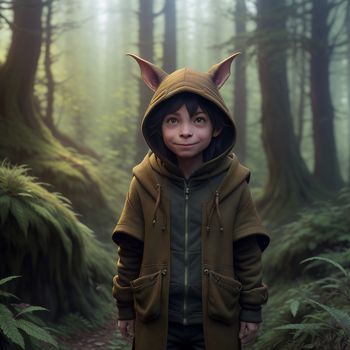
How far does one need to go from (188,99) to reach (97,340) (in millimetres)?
3820

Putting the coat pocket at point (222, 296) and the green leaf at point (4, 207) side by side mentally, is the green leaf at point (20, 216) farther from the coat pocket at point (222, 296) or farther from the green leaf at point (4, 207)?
the coat pocket at point (222, 296)

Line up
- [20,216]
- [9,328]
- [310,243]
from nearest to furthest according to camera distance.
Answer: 1. [9,328]
2. [20,216]
3. [310,243]

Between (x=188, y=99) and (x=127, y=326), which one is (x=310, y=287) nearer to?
(x=127, y=326)

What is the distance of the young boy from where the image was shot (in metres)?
2.94

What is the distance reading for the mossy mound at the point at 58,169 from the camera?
8062 millimetres

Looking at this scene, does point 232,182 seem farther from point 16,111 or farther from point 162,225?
point 16,111

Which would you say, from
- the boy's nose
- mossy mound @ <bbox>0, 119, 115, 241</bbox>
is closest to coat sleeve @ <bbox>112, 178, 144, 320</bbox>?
the boy's nose

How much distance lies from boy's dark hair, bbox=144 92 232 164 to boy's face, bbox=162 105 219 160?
0.11 ft

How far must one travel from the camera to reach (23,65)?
9.12 meters

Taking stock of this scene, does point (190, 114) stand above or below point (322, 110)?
below

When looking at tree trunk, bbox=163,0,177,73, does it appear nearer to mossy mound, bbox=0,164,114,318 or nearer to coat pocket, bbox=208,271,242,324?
mossy mound, bbox=0,164,114,318

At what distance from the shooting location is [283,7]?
11047 millimetres

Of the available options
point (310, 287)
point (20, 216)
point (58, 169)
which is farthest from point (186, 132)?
point (58, 169)

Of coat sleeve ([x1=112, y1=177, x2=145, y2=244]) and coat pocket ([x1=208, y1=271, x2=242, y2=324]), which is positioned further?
coat sleeve ([x1=112, y1=177, x2=145, y2=244])
